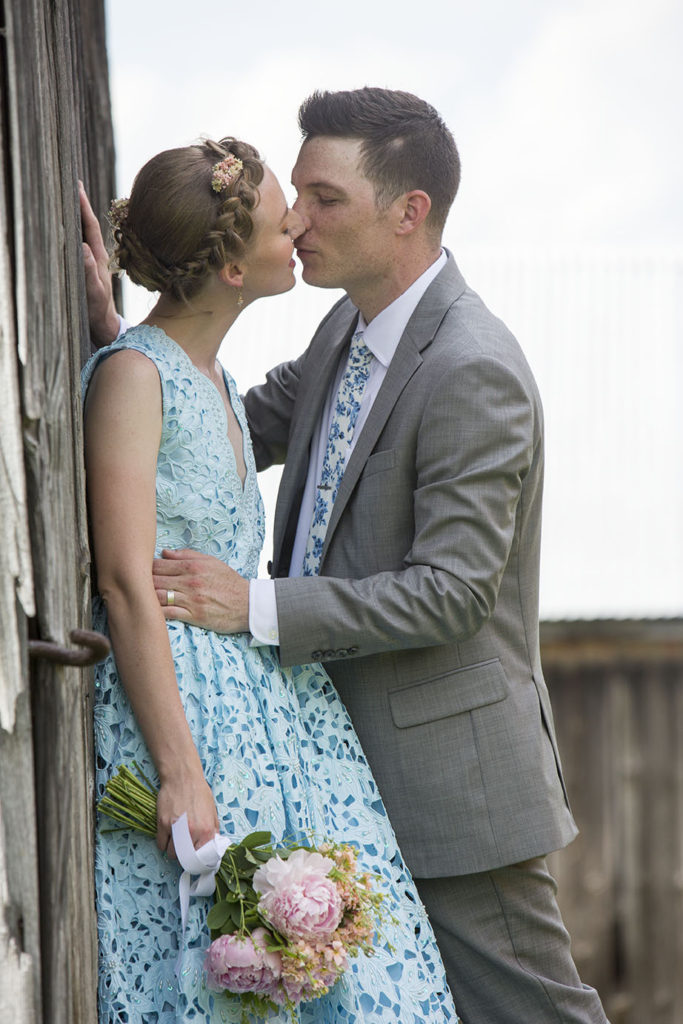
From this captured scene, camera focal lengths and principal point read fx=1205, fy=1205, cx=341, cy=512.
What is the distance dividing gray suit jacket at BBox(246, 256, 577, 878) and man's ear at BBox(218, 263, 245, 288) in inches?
17.7

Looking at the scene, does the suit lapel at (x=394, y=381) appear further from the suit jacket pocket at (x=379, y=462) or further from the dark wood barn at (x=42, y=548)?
the dark wood barn at (x=42, y=548)

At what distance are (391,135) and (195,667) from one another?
1.63m

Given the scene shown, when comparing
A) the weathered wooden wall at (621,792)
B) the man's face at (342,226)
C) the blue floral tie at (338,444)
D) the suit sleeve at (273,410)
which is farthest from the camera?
the weathered wooden wall at (621,792)

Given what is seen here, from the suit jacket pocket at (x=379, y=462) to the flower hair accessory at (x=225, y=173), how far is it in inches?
27.7

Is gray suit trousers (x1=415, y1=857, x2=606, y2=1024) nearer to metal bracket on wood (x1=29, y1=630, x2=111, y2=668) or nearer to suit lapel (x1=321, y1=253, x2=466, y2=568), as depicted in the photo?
suit lapel (x1=321, y1=253, x2=466, y2=568)

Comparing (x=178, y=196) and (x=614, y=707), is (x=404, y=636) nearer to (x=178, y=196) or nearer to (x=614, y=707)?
(x=178, y=196)

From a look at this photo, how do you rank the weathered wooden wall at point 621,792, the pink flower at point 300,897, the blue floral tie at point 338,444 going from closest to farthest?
1. the pink flower at point 300,897
2. the blue floral tie at point 338,444
3. the weathered wooden wall at point 621,792

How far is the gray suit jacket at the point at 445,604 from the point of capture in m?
2.66

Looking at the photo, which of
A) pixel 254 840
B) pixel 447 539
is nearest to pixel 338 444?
pixel 447 539

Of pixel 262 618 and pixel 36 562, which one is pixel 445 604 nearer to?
pixel 262 618

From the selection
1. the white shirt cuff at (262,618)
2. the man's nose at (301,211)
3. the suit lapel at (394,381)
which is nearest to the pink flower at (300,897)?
the white shirt cuff at (262,618)

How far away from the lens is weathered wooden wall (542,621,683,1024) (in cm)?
625

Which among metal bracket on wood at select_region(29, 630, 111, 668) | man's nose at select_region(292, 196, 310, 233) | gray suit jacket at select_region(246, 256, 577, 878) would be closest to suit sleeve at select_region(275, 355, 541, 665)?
gray suit jacket at select_region(246, 256, 577, 878)

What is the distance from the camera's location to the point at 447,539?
2689 mm
